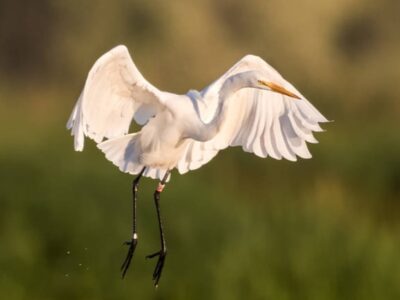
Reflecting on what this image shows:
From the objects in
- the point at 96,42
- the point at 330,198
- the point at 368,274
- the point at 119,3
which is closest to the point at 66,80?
the point at 96,42

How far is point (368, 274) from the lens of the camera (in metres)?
6.75

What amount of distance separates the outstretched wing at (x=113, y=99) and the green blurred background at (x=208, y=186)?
56.7 inches

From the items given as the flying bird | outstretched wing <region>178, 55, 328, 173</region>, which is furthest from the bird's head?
outstretched wing <region>178, 55, 328, 173</region>

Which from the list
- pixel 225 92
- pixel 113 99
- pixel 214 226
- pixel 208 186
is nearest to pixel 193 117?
pixel 225 92

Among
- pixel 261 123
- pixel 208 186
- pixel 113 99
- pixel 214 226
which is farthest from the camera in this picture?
pixel 208 186

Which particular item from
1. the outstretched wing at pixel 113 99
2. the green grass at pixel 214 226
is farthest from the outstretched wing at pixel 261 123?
the green grass at pixel 214 226

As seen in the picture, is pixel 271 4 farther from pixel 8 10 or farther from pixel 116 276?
pixel 116 276

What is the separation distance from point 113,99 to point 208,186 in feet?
6.94

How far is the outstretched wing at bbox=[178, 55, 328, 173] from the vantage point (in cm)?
551

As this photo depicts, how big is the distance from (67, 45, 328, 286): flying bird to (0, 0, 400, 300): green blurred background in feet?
3.70

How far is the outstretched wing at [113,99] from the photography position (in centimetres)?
509

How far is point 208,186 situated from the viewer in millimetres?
7469

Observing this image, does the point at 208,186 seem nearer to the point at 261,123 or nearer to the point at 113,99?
the point at 261,123

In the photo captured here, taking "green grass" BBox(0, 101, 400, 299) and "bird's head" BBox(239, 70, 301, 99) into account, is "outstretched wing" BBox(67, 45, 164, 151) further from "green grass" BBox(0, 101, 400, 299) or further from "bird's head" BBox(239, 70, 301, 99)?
"green grass" BBox(0, 101, 400, 299)
